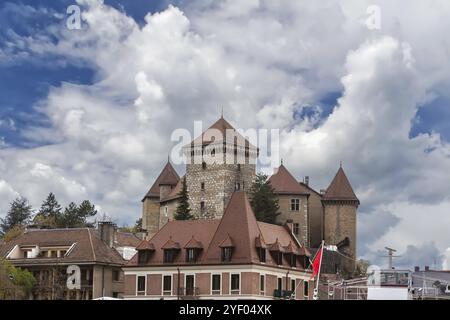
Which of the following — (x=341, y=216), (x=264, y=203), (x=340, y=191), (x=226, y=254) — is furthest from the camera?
(x=340, y=191)

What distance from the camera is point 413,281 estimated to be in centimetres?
6925

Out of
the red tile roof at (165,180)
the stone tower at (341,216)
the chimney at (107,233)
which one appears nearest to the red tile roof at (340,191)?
the stone tower at (341,216)

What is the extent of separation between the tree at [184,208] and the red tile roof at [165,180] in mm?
11575

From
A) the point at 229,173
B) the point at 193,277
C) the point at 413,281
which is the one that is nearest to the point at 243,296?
the point at 193,277

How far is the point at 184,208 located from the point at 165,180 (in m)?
19.0

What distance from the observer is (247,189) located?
356ft

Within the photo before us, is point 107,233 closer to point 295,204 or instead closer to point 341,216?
point 295,204

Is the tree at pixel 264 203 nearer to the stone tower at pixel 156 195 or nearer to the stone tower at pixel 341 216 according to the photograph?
the stone tower at pixel 341 216

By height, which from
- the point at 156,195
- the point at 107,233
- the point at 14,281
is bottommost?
the point at 14,281

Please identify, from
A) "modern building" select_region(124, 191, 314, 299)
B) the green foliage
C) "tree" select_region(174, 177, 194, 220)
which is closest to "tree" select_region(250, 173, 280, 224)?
"tree" select_region(174, 177, 194, 220)

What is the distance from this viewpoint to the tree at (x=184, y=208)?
103350mm

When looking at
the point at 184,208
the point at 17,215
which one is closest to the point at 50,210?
the point at 17,215

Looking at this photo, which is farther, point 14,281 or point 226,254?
point 14,281
